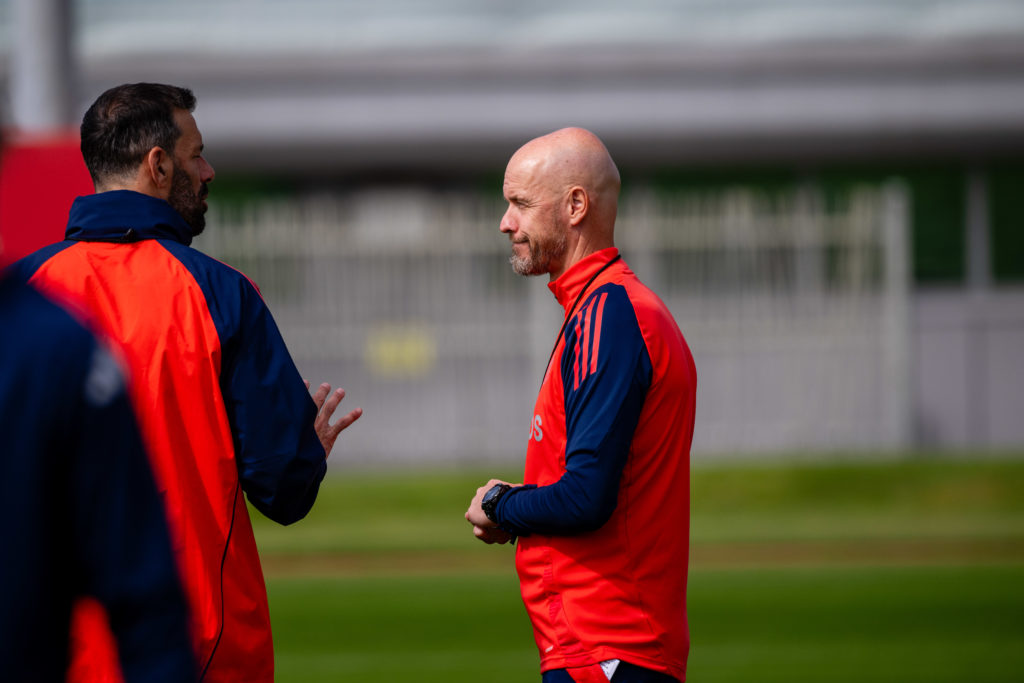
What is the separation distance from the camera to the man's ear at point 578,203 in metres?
3.25

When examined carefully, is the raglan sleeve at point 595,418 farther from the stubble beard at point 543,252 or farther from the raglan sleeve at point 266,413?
the raglan sleeve at point 266,413

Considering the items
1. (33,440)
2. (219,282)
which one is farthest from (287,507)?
(33,440)

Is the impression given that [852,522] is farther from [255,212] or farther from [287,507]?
[287,507]

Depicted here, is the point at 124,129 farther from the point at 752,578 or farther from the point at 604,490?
the point at 752,578

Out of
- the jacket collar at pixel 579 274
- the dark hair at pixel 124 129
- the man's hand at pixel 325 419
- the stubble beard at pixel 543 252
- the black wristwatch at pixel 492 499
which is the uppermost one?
the dark hair at pixel 124 129

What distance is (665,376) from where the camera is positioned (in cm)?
306

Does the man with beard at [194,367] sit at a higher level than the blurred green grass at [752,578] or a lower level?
higher

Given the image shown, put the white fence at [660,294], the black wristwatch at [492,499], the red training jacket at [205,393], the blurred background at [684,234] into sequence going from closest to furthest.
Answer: the red training jacket at [205,393] < the black wristwatch at [492,499] < the blurred background at [684,234] < the white fence at [660,294]

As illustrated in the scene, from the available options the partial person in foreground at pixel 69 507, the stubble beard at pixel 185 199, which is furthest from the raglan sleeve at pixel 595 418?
the partial person in foreground at pixel 69 507

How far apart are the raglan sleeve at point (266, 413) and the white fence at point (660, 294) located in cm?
1206

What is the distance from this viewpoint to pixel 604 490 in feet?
9.68

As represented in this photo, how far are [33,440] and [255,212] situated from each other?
51.1 feet

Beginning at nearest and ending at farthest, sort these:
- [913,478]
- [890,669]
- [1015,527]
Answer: [890,669] → [1015,527] → [913,478]

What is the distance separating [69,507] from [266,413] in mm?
1237
